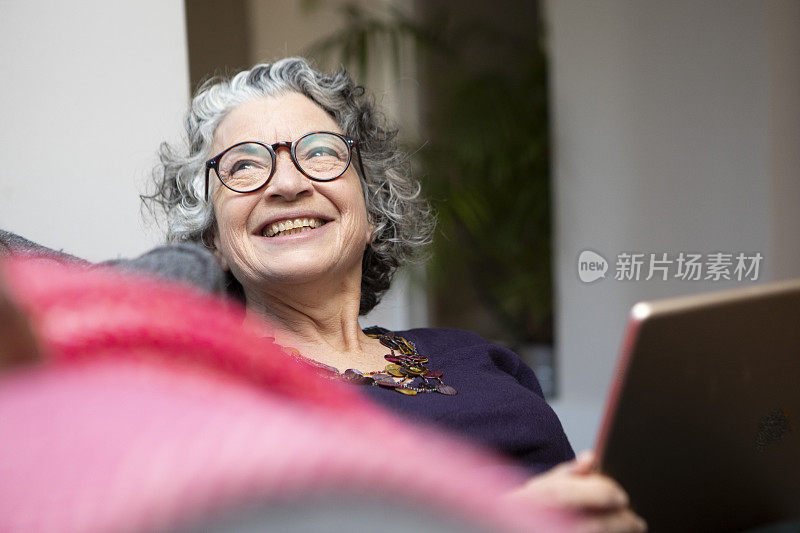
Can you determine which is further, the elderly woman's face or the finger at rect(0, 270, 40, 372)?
the elderly woman's face

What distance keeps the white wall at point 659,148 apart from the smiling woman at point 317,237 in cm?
168

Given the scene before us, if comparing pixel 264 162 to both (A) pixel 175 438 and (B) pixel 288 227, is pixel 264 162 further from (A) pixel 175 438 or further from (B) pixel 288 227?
(A) pixel 175 438

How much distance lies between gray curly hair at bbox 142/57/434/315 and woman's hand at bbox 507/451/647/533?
0.97 m

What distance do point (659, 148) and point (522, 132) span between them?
0.77 metres

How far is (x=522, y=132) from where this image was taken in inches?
143

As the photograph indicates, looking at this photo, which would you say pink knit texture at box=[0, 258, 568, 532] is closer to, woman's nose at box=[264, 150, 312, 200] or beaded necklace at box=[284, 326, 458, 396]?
beaded necklace at box=[284, 326, 458, 396]

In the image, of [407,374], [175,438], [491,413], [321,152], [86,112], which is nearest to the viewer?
[175,438]

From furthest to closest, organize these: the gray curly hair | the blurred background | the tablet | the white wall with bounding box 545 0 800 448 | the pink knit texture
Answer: the white wall with bounding box 545 0 800 448
the blurred background
the gray curly hair
the tablet
the pink knit texture

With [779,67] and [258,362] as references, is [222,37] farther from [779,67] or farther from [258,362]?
[258,362]

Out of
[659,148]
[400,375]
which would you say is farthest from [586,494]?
[659,148]

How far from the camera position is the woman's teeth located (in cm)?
140

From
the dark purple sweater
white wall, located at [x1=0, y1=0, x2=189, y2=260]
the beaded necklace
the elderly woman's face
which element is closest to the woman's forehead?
the elderly woman's face

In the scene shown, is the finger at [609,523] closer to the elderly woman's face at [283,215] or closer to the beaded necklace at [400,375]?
the beaded necklace at [400,375]

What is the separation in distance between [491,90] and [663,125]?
92 centimetres
